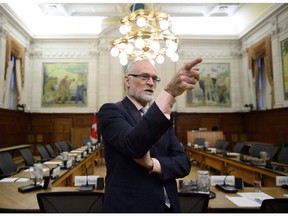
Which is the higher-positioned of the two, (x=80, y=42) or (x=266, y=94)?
(x=80, y=42)

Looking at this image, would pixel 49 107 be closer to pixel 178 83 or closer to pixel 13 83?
pixel 13 83

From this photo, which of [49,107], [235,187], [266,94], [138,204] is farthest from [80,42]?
[138,204]

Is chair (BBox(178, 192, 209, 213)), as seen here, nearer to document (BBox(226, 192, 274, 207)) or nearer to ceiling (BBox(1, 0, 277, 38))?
document (BBox(226, 192, 274, 207))

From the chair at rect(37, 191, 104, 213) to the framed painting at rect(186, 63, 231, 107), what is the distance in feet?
39.6

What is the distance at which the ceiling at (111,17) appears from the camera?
11.9 meters

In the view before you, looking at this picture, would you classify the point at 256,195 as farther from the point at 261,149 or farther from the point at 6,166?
the point at 6,166

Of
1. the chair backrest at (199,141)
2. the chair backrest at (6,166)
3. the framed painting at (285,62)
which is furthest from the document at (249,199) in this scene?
the framed painting at (285,62)

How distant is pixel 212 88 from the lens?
13.5m

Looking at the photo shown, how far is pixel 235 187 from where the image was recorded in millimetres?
2838

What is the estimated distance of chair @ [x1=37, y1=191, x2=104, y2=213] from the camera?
1722 millimetres

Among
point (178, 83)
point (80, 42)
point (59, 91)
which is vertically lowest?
point (178, 83)

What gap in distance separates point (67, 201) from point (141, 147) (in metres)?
0.95

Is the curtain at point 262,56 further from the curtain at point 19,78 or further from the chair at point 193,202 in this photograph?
the curtain at point 19,78

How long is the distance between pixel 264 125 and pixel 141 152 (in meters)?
11.5
